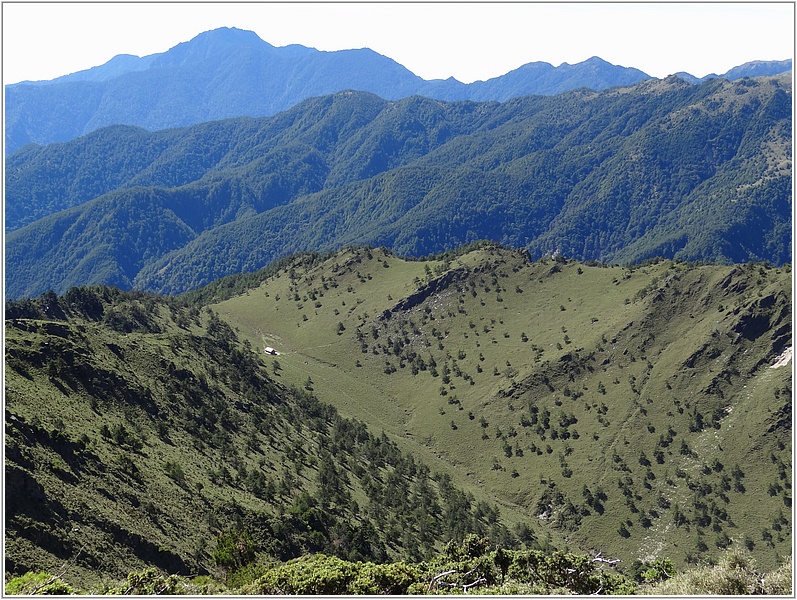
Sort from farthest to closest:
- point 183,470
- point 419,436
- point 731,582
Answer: point 419,436
point 183,470
point 731,582

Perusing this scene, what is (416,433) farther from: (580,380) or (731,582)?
(731,582)

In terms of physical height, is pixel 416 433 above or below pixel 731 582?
below

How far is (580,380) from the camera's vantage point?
113 m

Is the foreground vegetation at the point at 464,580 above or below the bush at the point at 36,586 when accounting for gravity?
below

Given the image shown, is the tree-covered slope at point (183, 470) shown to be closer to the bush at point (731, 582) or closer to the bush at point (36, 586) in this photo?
the bush at point (36, 586)

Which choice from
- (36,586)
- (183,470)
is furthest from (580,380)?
(36,586)

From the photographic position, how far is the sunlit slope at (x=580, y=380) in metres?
84.2

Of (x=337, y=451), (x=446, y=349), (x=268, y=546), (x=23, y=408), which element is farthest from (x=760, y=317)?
(x=23, y=408)

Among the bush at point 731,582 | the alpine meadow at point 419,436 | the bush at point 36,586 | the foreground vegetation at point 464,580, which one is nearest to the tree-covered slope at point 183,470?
the alpine meadow at point 419,436

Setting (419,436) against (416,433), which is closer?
(419,436)

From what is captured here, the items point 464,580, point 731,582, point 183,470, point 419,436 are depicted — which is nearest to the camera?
point 731,582

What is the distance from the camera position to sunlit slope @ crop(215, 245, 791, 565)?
84188mm

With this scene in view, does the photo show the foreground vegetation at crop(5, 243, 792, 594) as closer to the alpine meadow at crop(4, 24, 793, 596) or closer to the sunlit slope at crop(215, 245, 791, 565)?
the alpine meadow at crop(4, 24, 793, 596)

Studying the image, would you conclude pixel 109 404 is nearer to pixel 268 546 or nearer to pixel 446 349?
pixel 268 546
